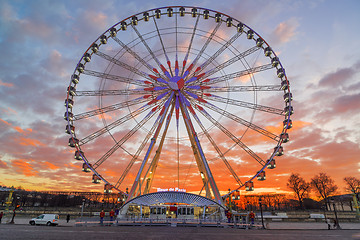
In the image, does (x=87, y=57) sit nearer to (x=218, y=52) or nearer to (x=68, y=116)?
(x=68, y=116)

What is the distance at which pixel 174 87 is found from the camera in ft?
96.3

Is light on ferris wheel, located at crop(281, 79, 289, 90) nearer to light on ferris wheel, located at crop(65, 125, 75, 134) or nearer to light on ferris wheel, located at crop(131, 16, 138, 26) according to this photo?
light on ferris wheel, located at crop(131, 16, 138, 26)

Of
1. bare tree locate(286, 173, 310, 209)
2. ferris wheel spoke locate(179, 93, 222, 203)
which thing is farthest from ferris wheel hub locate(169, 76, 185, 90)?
bare tree locate(286, 173, 310, 209)

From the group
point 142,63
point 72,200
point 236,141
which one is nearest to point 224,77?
point 236,141

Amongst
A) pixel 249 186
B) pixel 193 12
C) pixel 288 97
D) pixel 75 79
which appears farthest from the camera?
pixel 193 12

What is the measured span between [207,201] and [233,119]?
10447 millimetres

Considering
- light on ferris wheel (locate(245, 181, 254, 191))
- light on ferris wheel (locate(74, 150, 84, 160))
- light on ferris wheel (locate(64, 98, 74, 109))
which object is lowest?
light on ferris wheel (locate(245, 181, 254, 191))

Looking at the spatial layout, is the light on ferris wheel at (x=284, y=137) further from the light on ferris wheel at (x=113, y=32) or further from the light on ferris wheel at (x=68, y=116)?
the light on ferris wheel at (x=68, y=116)

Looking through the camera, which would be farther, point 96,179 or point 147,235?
point 96,179

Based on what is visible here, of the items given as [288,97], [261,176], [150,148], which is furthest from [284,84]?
[150,148]

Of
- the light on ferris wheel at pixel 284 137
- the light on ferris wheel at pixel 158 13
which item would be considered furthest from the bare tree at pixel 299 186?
the light on ferris wheel at pixel 158 13

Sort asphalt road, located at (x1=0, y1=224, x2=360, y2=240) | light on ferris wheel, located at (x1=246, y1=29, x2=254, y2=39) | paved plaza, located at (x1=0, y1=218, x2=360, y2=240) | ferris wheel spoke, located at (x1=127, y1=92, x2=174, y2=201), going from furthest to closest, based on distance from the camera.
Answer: light on ferris wheel, located at (x1=246, y1=29, x2=254, y2=39), ferris wheel spoke, located at (x1=127, y1=92, x2=174, y2=201), paved plaza, located at (x1=0, y1=218, x2=360, y2=240), asphalt road, located at (x1=0, y1=224, x2=360, y2=240)

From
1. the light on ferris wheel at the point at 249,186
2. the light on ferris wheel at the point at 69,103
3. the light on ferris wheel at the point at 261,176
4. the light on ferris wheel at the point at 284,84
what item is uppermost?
the light on ferris wheel at the point at 284,84

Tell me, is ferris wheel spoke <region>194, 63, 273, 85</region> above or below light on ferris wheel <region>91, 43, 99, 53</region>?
below
